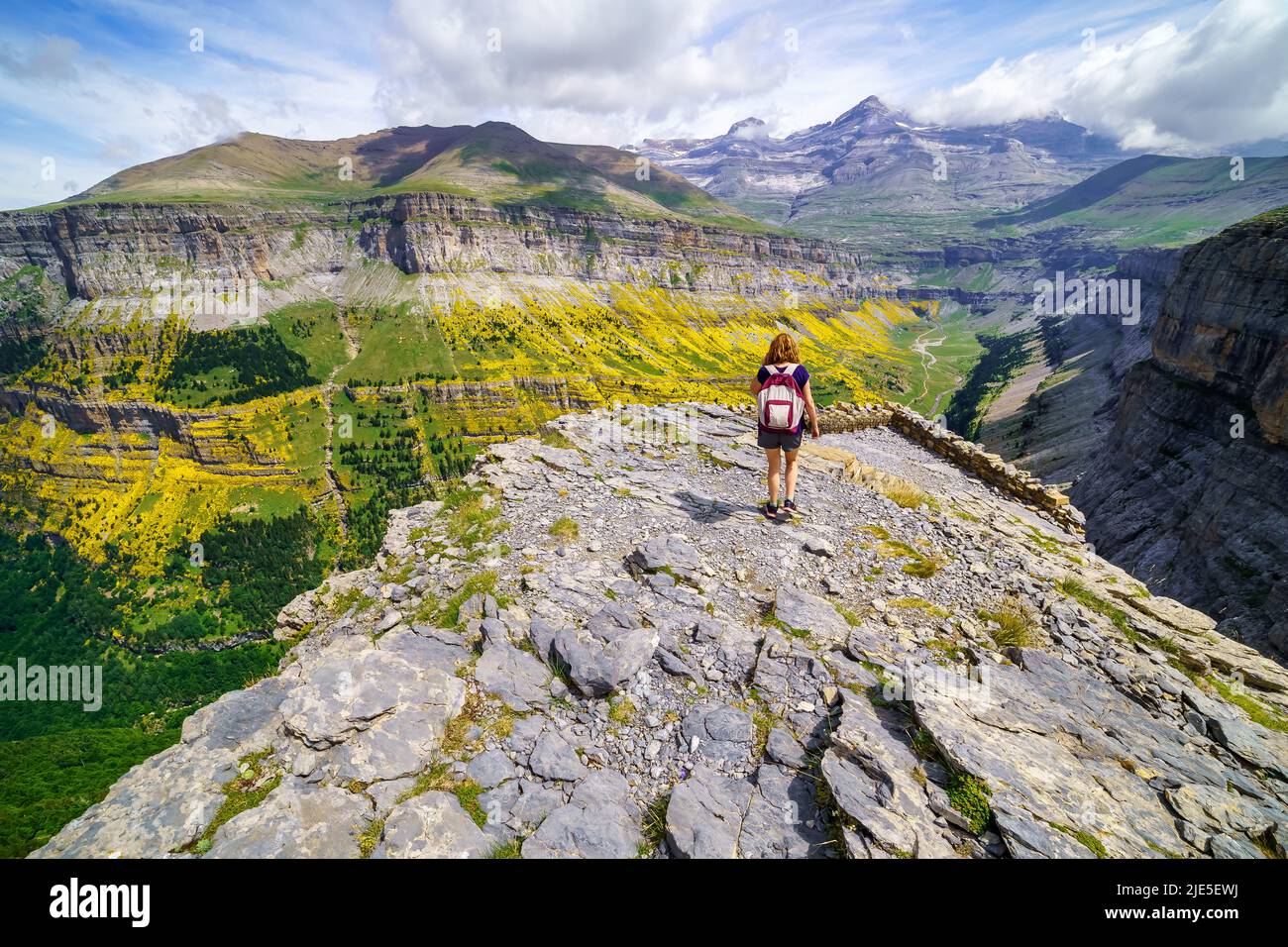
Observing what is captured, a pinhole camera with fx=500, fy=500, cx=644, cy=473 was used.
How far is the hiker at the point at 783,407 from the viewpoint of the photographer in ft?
35.8

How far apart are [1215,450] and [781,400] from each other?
5451 cm

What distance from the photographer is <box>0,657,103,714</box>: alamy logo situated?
10131 cm

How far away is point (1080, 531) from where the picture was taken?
14.9 m

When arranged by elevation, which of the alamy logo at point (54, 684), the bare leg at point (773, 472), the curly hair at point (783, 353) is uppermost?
the curly hair at point (783, 353)

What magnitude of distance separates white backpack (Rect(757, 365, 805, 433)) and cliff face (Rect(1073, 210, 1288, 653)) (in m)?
32.2

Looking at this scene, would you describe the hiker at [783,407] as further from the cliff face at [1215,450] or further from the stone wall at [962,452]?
the cliff face at [1215,450]

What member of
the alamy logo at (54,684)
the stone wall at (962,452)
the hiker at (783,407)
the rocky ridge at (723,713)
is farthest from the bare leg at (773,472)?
the alamy logo at (54,684)

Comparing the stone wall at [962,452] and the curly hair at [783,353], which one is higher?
the curly hair at [783,353]

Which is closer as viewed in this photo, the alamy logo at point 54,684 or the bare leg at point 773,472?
the bare leg at point 773,472

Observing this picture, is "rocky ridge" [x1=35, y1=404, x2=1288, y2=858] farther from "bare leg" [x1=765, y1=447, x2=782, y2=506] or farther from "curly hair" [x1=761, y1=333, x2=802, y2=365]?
"curly hair" [x1=761, y1=333, x2=802, y2=365]
